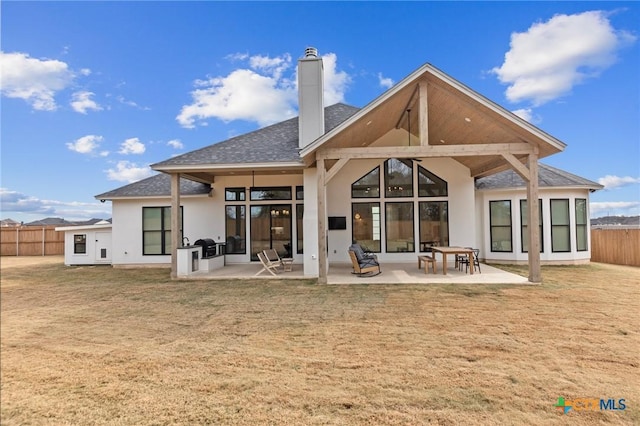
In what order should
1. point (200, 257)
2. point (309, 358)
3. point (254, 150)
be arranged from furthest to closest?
point (200, 257)
point (254, 150)
point (309, 358)

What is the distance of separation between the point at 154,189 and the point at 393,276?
9012 millimetres

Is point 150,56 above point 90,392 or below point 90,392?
above

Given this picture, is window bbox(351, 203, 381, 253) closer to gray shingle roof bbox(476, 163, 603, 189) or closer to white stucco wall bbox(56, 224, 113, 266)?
gray shingle roof bbox(476, 163, 603, 189)

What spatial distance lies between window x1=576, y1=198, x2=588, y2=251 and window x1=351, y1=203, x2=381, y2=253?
6.76 meters

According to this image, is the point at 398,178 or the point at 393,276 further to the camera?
the point at 398,178

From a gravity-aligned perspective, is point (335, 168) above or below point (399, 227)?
above

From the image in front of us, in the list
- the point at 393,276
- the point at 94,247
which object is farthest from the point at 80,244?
the point at 393,276

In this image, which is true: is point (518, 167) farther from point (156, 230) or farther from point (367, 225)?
point (156, 230)

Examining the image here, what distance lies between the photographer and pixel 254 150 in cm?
1004

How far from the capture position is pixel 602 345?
4.15 metres

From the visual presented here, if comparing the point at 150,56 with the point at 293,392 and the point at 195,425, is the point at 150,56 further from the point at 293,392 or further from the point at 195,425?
the point at 293,392

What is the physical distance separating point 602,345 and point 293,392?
13.0 ft

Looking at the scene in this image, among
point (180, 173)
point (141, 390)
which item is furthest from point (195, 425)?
point (180, 173)

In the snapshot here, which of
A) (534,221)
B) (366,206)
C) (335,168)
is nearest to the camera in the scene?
A: (534,221)
